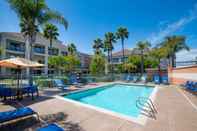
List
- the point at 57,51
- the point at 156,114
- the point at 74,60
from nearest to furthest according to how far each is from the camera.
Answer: the point at 156,114
the point at 74,60
the point at 57,51

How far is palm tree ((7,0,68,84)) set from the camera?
11562 millimetres

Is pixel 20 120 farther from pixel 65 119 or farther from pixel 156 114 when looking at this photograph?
pixel 156 114

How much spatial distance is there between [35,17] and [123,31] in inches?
1023

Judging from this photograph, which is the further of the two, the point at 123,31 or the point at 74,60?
the point at 123,31

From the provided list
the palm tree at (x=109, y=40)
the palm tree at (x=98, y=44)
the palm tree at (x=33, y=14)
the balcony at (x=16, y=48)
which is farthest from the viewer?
the palm tree at (x=98, y=44)

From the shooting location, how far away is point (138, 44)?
34.7 m

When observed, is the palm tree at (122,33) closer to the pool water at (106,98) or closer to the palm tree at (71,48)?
the palm tree at (71,48)

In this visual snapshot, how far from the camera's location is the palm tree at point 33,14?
11562mm

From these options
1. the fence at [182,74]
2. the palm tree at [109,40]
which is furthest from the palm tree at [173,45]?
the palm tree at [109,40]

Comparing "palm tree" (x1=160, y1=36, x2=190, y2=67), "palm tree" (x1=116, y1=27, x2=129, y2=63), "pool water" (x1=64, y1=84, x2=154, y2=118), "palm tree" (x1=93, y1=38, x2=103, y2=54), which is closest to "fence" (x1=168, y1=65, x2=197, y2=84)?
"pool water" (x1=64, y1=84, x2=154, y2=118)

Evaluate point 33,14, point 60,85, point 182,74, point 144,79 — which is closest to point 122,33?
point 144,79

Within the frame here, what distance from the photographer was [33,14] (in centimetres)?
1206

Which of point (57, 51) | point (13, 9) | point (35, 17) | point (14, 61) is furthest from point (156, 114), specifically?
point (57, 51)

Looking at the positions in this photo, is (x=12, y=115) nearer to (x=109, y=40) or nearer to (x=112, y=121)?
(x=112, y=121)
